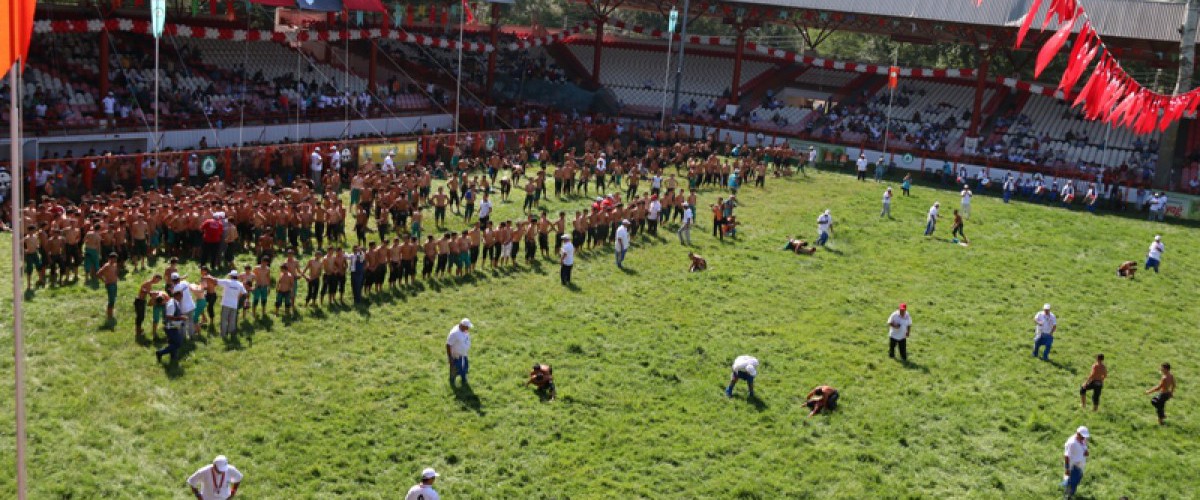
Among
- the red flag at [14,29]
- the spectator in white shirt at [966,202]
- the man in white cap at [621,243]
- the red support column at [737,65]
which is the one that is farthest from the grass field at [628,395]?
the red support column at [737,65]

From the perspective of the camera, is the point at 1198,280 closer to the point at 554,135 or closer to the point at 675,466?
the point at 675,466

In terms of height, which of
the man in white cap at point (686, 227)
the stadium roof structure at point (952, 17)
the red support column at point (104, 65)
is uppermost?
the stadium roof structure at point (952, 17)

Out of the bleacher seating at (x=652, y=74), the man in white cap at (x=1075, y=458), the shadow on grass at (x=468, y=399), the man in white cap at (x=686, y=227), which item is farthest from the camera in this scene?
the bleacher seating at (x=652, y=74)

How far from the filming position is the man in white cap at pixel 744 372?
17453 mm

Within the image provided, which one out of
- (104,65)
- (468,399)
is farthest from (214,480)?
(104,65)

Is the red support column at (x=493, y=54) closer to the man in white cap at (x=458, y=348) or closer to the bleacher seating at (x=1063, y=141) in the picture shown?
the bleacher seating at (x=1063, y=141)

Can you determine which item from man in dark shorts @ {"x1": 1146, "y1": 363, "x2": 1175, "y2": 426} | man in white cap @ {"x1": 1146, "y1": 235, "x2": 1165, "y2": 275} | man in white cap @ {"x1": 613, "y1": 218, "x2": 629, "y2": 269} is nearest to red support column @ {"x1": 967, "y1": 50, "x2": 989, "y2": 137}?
man in white cap @ {"x1": 1146, "y1": 235, "x2": 1165, "y2": 275}

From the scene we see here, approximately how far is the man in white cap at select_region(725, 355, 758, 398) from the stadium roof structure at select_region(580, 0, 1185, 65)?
26017 mm

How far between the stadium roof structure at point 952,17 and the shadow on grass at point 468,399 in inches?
1142

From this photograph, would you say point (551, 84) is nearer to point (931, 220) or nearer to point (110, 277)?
point (931, 220)

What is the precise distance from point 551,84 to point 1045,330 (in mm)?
32132

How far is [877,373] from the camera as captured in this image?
1933 centimetres

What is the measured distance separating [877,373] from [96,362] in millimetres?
12663

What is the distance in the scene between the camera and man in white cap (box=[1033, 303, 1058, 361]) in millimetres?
20422
